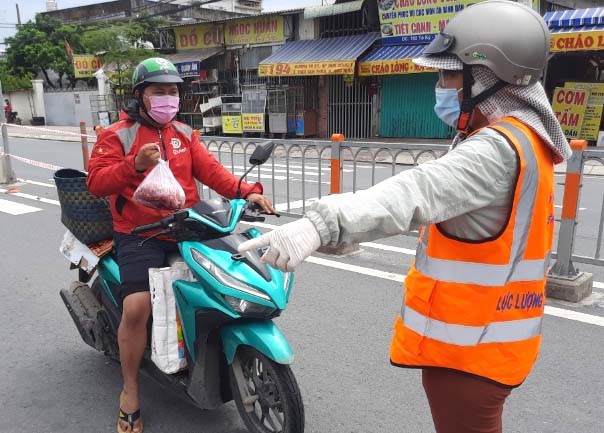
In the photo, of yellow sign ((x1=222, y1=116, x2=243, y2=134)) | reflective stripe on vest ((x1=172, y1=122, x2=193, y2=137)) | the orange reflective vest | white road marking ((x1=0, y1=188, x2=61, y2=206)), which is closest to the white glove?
the orange reflective vest

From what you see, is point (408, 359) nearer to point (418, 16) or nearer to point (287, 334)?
point (287, 334)

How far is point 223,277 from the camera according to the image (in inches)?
97.3

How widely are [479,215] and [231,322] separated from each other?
1.48 metres

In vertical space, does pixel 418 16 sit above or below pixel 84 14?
below

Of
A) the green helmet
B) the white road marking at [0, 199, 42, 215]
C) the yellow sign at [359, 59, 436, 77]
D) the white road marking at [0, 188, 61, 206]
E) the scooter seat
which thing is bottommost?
the white road marking at [0, 199, 42, 215]

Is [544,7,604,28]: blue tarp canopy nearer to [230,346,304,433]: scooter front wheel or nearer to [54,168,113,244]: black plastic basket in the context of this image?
[54,168,113,244]: black plastic basket

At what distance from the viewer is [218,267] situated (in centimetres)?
250

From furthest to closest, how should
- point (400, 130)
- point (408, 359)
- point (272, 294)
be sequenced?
point (400, 130), point (272, 294), point (408, 359)

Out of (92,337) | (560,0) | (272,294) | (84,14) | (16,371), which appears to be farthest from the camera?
(84,14)

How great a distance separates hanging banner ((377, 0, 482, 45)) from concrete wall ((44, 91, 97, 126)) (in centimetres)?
1850

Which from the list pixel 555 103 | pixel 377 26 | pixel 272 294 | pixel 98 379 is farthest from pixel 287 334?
pixel 377 26

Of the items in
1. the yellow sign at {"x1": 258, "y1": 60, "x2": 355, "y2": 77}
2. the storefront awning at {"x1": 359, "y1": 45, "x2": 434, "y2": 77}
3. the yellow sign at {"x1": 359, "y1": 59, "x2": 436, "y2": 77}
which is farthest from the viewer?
the yellow sign at {"x1": 258, "y1": 60, "x2": 355, "y2": 77}

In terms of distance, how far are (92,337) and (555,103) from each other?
1447 cm

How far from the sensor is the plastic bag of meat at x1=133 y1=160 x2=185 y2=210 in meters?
2.60
